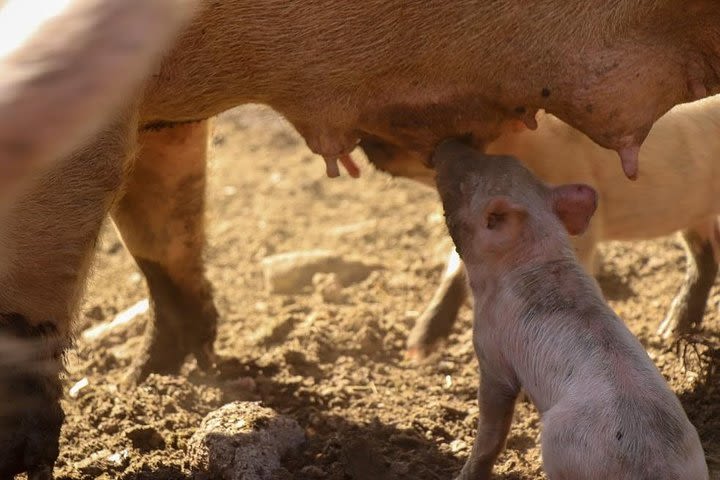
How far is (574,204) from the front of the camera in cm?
307

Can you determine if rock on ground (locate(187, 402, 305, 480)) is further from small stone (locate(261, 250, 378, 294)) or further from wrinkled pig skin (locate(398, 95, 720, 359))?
small stone (locate(261, 250, 378, 294))

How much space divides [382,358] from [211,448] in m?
1.11

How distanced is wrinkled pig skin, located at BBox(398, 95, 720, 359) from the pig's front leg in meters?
0.88

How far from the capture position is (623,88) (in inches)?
125

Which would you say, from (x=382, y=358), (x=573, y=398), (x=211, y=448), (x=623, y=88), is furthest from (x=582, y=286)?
(x=382, y=358)

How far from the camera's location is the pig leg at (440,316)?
4.05 meters

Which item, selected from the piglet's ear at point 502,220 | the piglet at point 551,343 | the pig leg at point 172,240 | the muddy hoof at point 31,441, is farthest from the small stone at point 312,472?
the pig leg at point 172,240

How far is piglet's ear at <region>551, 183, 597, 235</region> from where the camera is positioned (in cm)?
307

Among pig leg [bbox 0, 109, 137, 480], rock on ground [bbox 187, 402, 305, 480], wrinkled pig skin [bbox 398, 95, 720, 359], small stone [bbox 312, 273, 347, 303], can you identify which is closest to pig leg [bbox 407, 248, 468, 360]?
wrinkled pig skin [bbox 398, 95, 720, 359]

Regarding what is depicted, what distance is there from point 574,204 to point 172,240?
4.97ft

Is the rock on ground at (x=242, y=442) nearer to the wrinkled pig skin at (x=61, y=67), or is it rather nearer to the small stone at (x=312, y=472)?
the small stone at (x=312, y=472)

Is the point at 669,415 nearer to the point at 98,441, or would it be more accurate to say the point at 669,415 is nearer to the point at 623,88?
the point at 623,88

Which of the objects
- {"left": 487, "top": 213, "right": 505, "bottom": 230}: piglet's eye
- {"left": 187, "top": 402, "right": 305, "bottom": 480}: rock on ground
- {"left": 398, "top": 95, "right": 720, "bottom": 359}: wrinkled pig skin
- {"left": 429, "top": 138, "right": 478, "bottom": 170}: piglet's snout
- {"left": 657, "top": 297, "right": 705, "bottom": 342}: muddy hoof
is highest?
{"left": 398, "top": 95, "right": 720, "bottom": 359}: wrinkled pig skin

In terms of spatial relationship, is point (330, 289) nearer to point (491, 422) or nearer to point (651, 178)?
point (651, 178)
